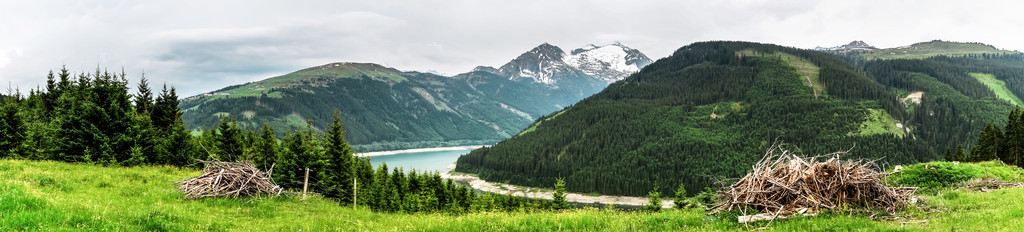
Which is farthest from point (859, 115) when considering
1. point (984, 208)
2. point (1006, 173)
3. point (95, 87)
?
point (95, 87)

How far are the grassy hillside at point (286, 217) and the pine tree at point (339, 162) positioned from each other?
26.1 metres

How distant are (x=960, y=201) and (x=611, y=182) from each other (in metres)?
144

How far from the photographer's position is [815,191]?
12.8 metres

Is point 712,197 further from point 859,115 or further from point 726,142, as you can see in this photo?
point 859,115

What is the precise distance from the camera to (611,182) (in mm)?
155250

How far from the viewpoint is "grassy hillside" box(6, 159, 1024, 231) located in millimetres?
10711

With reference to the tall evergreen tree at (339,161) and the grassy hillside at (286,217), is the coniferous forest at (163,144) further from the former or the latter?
the grassy hillside at (286,217)

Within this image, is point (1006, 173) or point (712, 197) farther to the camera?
point (1006, 173)

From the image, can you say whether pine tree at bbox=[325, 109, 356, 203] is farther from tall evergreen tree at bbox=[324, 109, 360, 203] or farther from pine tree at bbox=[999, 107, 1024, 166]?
pine tree at bbox=[999, 107, 1024, 166]

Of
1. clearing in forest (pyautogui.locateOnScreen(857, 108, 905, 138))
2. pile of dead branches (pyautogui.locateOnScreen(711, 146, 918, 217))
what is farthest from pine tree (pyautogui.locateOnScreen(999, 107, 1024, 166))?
A: clearing in forest (pyautogui.locateOnScreen(857, 108, 905, 138))

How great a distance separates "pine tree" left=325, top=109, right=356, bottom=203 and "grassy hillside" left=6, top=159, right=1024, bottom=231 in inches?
1026

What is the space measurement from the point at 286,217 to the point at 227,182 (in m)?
4.61

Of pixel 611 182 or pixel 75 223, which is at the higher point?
pixel 75 223

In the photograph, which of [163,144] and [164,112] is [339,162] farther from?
[164,112]
